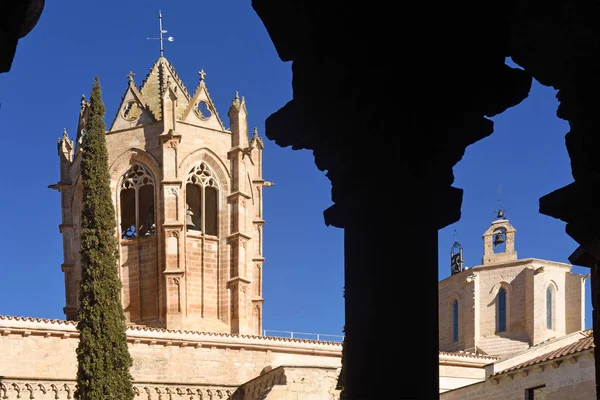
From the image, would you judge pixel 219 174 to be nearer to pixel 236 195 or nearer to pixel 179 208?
pixel 236 195

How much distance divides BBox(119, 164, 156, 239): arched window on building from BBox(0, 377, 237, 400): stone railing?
7116 millimetres

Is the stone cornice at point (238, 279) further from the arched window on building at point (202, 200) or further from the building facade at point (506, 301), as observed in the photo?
the building facade at point (506, 301)

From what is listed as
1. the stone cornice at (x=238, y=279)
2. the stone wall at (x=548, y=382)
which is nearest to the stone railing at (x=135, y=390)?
the stone wall at (x=548, y=382)

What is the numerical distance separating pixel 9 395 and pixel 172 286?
8488mm

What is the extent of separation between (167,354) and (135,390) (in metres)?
1.12

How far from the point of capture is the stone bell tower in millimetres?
29922

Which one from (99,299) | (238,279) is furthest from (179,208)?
(99,299)

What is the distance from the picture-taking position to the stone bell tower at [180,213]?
29.9 metres

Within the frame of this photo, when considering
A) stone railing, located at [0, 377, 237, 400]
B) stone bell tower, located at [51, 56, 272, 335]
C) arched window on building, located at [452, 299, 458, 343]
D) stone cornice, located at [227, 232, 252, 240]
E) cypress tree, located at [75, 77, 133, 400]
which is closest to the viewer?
cypress tree, located at [75, 77, 133, 400]

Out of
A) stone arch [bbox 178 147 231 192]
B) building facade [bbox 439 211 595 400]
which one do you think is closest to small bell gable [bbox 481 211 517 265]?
building facade [bbox 439 211 595 400]

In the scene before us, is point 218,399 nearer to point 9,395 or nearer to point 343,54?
point 9,395

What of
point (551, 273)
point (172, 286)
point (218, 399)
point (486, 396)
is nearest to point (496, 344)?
point (551, 273)

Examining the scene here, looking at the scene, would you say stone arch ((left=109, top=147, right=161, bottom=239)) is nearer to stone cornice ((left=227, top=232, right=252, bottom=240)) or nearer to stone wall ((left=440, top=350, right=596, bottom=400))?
stone cornice ((left=227, top=232, right=252, bottom=240))

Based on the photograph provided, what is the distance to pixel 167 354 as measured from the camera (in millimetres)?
24078
